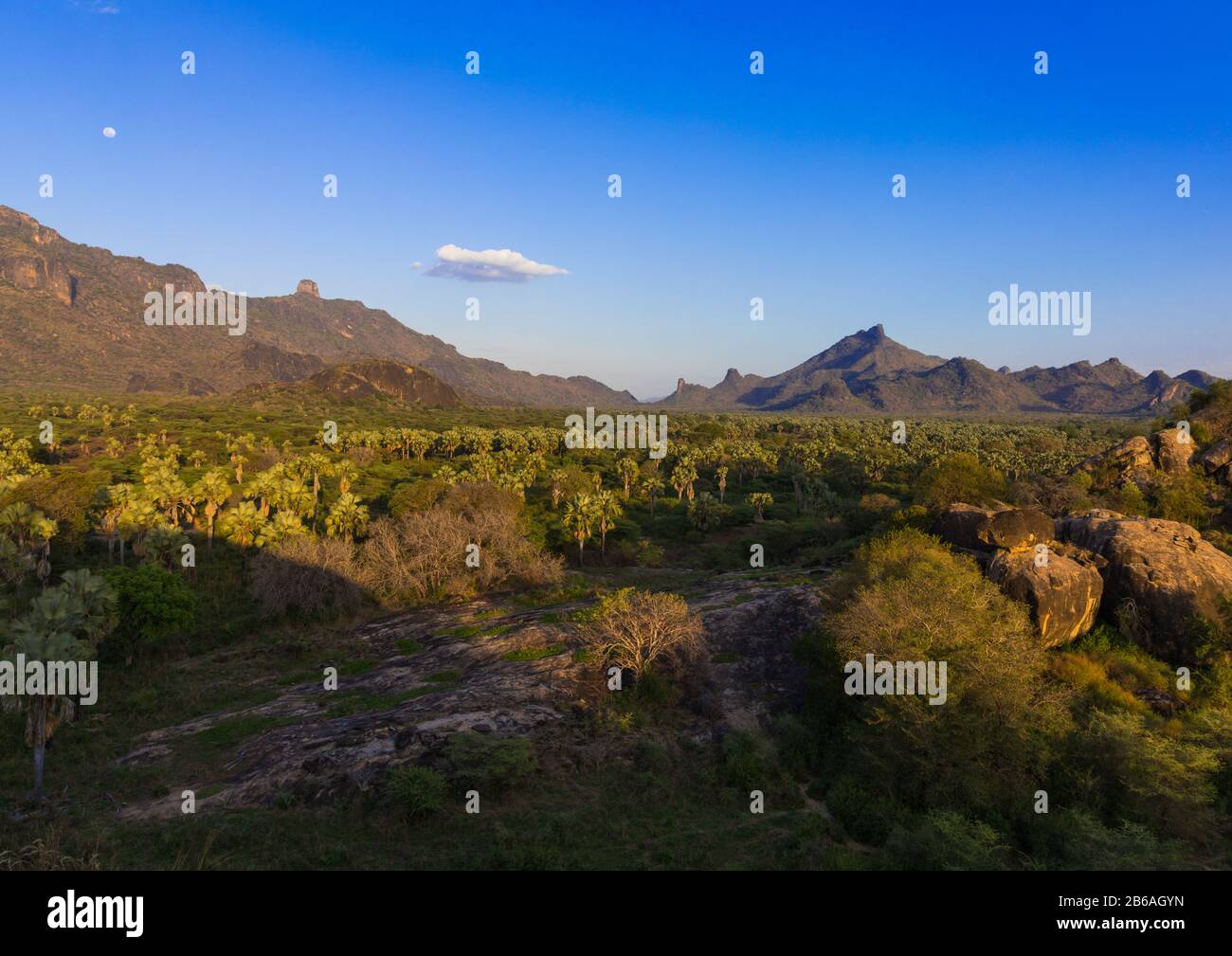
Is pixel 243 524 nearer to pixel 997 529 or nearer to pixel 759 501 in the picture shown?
pixel 759 501

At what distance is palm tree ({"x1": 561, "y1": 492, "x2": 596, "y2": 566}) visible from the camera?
66.1m

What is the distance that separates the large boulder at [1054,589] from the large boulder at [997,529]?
1.65 metres

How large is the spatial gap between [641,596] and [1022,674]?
16.8m

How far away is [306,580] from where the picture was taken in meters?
45.2

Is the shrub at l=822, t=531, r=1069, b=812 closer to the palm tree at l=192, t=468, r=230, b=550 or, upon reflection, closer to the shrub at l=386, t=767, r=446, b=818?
the shrub at l=386, t=767, r=446, b=818

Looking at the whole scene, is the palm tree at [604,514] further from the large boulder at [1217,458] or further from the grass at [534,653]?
the large boulder at [1217,458]

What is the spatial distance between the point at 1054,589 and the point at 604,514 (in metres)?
45.4

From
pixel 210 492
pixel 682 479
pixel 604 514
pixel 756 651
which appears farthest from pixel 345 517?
pixel 682 479

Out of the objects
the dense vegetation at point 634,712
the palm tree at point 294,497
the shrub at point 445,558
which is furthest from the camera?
the palm tree at point 294,497

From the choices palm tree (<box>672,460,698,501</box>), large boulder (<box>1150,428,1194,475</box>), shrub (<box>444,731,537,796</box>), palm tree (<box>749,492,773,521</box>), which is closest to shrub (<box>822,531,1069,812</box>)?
shrub (<box>444,731,537,796</box>)

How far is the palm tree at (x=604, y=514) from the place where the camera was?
222 feet

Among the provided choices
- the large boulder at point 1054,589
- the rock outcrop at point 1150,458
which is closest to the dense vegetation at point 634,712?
the large boulder at point 1054,589
